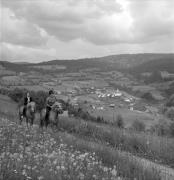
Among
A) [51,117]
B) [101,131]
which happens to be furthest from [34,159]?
[51,117]

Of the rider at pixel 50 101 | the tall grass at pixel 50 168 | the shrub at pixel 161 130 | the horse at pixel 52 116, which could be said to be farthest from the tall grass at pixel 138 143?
the tall grass at pixel 50 168

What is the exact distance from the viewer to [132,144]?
1466 centimetres

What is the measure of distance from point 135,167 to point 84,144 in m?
3.28

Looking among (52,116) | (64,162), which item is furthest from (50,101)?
(64,162)

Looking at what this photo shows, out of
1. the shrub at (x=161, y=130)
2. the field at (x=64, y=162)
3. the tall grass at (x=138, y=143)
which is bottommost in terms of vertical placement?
the shrub at (x=161, y=130)

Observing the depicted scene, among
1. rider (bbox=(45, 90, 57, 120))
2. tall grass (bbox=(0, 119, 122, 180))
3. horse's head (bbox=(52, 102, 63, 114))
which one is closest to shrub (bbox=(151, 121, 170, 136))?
horse's head (bbox=(52, 102, 63, 114))

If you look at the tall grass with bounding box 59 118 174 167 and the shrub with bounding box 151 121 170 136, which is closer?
the tall grass with bounding box 59 118 174 167

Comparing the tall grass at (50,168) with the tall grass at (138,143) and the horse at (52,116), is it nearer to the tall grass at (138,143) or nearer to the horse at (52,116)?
the tall grass at (138,143)

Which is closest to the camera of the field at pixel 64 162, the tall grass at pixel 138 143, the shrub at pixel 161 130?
the field at pixel 64 162

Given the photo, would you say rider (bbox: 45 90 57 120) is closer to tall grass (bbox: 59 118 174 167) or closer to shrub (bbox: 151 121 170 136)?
tall grass (bbox: 59 118 174 167)

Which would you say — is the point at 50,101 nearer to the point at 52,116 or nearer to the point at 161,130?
the point at 52,116

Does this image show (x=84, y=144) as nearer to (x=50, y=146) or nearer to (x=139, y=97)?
(x=50, y=146)

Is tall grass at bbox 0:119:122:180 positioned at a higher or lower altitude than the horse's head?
higher

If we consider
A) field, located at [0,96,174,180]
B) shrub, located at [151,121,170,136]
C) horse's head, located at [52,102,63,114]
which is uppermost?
field, located at [0,96,174,180]
